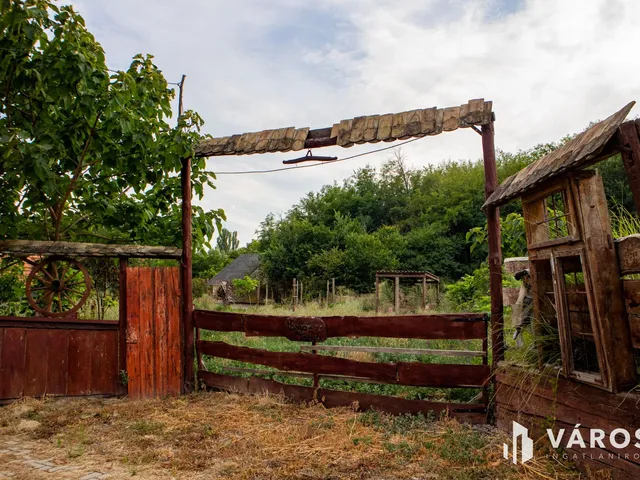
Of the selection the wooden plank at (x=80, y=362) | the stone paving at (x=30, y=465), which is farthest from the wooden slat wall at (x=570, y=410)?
the wooden plank at (x=80, y=362)

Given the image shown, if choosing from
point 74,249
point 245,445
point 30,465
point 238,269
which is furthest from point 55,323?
point 238,269

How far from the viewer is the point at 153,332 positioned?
631cm

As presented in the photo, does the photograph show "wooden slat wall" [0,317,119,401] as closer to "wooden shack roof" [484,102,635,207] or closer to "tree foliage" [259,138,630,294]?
"wooden shack roof" [484,102,635,207]

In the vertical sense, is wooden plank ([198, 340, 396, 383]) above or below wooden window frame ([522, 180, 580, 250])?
below

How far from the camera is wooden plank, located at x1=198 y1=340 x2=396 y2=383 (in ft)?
16.8

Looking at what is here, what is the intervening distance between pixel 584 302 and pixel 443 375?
1.80m

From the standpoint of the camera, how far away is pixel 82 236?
800cm

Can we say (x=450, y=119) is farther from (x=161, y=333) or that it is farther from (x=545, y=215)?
(x=161, y=333)

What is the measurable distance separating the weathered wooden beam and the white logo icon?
464cm

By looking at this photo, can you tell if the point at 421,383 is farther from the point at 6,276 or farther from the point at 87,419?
the point at 6,276

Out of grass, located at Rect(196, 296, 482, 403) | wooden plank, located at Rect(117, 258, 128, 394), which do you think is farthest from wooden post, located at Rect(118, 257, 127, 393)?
grass, located at Rect(196, 296, 482, 403)

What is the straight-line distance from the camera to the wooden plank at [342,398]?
15.2 feet

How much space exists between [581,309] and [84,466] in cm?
405

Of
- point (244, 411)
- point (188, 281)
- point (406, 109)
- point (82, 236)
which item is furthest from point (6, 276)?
point (406, 109)
